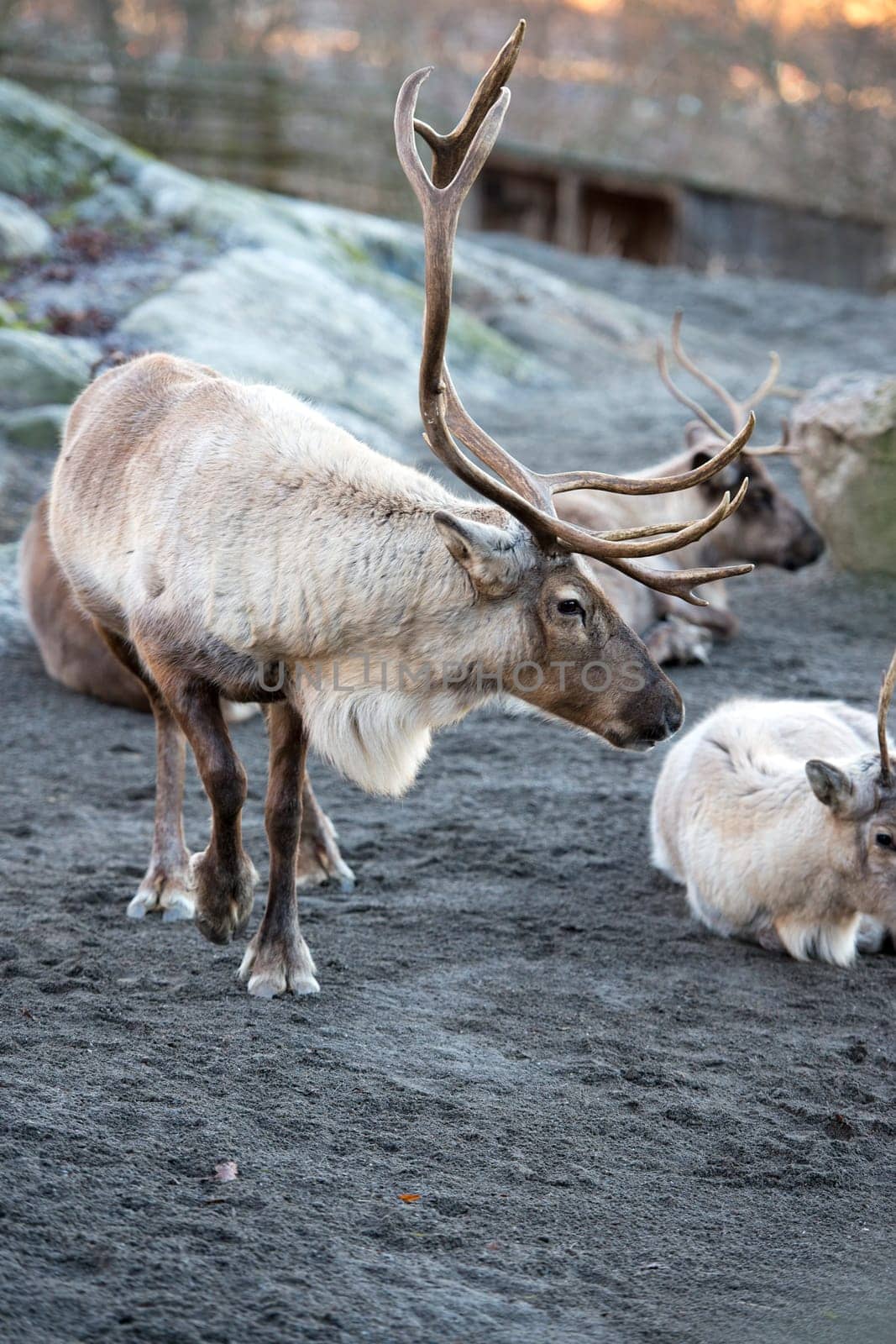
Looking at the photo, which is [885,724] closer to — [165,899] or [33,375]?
[165,899]

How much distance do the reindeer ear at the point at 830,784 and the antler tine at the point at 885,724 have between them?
0.35 feet

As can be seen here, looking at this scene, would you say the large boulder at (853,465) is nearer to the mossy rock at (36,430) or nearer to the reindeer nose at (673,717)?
the mossy rock at (36,430)

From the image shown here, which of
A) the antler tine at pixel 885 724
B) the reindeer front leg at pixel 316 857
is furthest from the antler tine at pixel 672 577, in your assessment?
the reindeer front leg at pixel 316 857

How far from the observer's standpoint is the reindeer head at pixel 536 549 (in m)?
3.68

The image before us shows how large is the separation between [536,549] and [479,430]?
58 centimetres

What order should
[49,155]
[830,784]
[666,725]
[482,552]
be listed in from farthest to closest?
[49,155]
[830,784]
[666,725]
[482,552]

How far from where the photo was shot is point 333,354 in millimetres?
11750

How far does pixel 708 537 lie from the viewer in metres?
7.79

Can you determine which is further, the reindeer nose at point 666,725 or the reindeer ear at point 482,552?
the reindeer nose at point 666,725

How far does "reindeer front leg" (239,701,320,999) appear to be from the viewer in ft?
Answer: 13.2

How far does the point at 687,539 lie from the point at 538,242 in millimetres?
17624

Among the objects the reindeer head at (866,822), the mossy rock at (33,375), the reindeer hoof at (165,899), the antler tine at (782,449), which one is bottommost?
the reindeer hoof at (165,899)

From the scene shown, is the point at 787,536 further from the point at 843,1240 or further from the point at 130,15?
the point at 130,15

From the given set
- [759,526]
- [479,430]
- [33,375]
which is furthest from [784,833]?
[33,375]
